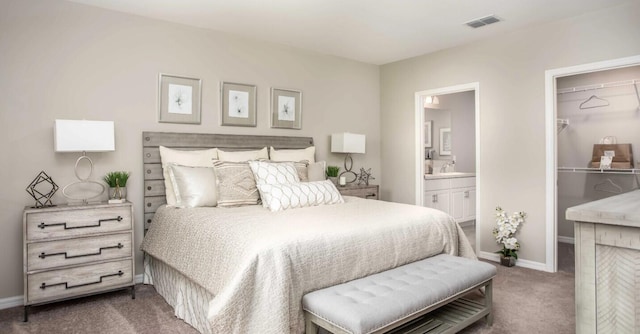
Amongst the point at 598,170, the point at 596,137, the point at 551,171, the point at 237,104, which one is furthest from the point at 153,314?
the point at 596,137

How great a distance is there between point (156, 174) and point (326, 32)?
219cm

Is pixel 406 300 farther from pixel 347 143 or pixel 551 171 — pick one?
pixel 347 143

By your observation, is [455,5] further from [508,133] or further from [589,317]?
[589,317]

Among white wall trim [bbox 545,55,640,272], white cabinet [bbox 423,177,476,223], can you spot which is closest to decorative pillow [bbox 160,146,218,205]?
white cabinet [bbox 423,177,476,223]

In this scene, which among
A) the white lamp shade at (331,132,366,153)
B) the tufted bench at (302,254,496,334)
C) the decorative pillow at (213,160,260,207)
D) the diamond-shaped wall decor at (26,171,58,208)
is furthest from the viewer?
the white lamp shade at (331,132,366,153)

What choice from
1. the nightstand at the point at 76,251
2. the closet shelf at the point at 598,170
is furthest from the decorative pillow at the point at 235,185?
the closet shelf at the point at 598,170

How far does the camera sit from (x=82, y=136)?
2.92 m

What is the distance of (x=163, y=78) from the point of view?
11.8 feet

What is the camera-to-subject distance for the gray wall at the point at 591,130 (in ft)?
14.8

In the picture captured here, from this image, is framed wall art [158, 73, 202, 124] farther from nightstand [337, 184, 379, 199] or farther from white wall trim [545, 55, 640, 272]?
white wall trim [545, 55, 640, 272]

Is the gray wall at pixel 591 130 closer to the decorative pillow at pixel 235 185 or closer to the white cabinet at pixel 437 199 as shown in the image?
the white cabinet at pixel 437 199

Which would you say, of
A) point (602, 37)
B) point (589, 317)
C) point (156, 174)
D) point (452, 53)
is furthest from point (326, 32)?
point (589, 317)

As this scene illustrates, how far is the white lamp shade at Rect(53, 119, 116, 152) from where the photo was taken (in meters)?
2.86

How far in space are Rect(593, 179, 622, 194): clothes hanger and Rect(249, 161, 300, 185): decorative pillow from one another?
152 inches
